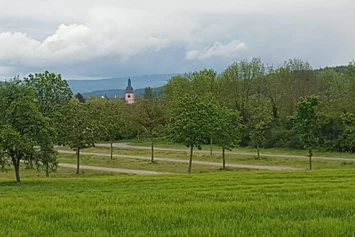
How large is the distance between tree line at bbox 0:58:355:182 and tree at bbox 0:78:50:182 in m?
0.06

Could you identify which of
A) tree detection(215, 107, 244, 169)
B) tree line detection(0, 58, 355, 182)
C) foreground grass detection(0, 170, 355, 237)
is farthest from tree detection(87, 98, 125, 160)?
foreground grass detection(0, 170, 355, 237)

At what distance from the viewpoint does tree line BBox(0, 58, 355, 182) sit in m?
28.8

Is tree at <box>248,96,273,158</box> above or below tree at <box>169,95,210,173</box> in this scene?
above

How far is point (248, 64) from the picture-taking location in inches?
2884

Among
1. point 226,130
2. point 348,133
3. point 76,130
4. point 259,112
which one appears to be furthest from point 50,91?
point 259,112

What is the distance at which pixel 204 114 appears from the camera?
1630 inches

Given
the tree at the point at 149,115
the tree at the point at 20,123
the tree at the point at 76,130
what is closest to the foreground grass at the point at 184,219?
the tree at the point at 20,123

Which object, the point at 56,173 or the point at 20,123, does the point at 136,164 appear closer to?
the point at 56,173

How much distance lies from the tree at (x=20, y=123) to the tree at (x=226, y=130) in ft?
59.8

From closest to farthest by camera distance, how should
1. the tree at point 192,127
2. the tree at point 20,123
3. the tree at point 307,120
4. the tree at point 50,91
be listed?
the tree at point 20,123 → the tree at point 307,120 → the tree at point 192,127 → the tree at point 50,91

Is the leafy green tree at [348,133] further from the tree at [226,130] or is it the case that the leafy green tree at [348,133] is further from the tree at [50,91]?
the tree at [50,91]

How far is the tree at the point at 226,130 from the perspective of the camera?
44053mm

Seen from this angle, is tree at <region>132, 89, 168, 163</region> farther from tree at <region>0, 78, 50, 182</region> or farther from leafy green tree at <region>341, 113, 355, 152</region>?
tree at <region>0, 78, 50, 182</region>

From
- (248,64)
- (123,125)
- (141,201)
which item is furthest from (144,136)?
(141,201)
